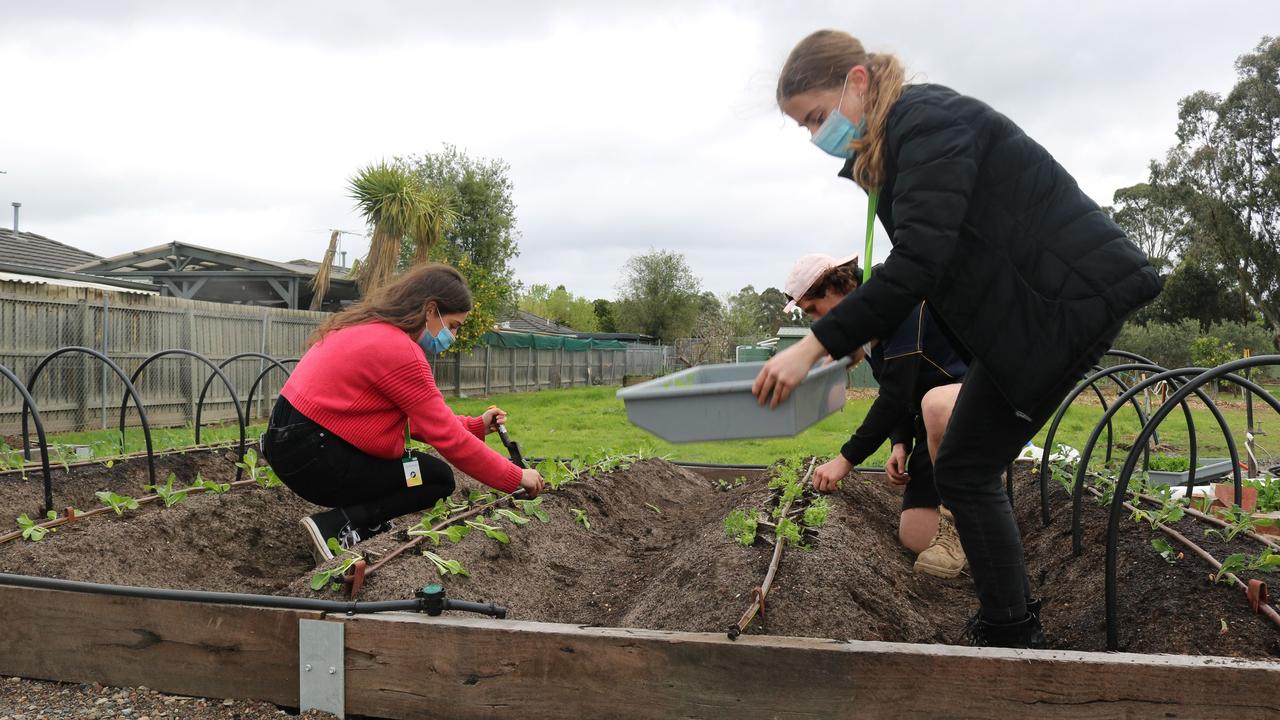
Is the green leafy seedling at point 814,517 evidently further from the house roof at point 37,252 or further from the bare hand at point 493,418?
the house roof at point 37,252

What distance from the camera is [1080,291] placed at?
6.18 feet

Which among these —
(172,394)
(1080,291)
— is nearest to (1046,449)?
(1080,291)

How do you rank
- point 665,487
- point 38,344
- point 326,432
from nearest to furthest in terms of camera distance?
point 326,432 < point 665,487 < point 38,344

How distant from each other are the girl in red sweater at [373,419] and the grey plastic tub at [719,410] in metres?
1.38

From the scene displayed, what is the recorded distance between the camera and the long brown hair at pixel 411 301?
133 inches

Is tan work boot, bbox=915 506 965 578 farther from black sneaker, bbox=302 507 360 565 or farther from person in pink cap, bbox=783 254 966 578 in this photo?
black sneaker, bbox=302 507 360 565

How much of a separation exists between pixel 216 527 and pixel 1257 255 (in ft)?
122

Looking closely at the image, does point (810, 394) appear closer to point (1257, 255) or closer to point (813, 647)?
point (813, 647)

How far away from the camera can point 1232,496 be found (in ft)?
13.0

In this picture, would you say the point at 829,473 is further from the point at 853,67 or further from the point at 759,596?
the point at 853,67

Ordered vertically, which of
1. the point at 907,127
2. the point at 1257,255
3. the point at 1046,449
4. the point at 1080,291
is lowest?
the point at 1046,449

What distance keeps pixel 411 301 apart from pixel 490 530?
0.98 meters

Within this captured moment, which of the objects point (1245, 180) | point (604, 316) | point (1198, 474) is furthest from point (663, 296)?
point (1198, 474)

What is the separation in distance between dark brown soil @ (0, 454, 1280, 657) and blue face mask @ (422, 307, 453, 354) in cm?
81
